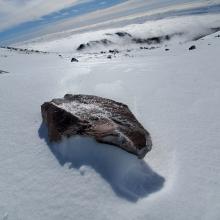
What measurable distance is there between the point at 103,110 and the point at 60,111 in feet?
2.18

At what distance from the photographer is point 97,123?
426 cm

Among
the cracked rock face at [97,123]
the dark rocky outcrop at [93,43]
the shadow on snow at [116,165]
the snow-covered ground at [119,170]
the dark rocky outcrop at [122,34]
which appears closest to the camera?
the snow-covered ground at [119,170]

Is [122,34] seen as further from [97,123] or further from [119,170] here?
[119,170]

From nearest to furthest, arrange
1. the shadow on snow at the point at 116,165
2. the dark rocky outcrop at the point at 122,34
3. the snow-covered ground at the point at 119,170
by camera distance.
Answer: the snow-covered ground at the point at 119,170 < the shadow on snow at the point at 116,165 < the dark rocky outcrop at the point at 122,34

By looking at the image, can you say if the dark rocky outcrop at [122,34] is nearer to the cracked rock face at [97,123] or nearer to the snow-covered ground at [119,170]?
the snow-covered ground at [119,170]

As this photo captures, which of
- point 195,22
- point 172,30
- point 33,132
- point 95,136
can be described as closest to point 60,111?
point 33,132

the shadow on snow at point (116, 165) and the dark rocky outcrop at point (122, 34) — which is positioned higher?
the shadow on snow at point (116, 165)

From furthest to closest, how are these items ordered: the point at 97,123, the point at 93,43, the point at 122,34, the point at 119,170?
the point at 122,34, the point at 93,43, the point at 97,123, the point at 119,170

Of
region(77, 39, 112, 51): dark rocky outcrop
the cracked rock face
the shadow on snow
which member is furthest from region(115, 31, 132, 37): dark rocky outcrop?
the shadow on snow

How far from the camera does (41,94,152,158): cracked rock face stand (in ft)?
12.8

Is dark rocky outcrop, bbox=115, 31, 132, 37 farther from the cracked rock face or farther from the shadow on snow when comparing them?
the shadow on snow

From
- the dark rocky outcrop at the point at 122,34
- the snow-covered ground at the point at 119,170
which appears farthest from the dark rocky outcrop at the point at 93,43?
the snow-covered ground at the point at 119,170

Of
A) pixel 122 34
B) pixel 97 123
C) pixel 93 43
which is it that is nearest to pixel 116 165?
pixel 97 123

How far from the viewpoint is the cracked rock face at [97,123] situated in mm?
3891
